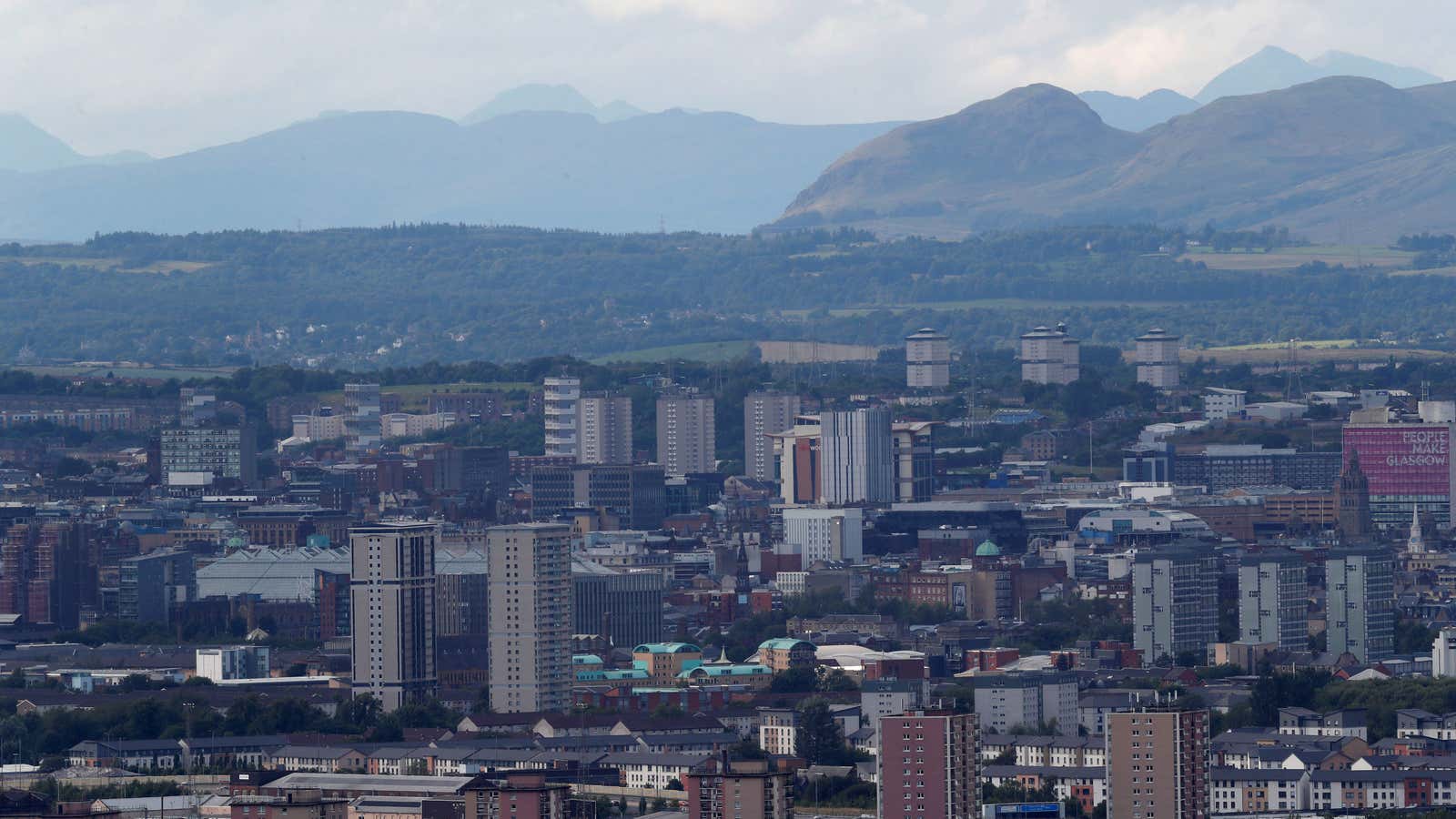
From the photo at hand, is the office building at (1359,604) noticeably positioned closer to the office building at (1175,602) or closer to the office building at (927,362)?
the office building at (1175,602)

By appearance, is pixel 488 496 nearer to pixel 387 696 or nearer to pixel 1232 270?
pixel 387 696

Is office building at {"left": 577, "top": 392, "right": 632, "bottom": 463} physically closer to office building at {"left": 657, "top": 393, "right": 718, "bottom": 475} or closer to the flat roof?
office building at {"left": 657, "top": 393, "right": 718, "bottom": 475}

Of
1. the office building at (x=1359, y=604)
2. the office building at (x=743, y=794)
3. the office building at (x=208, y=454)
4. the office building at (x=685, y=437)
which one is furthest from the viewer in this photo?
the office building at (x=685, y=437)

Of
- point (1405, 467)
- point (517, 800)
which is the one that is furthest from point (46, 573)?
point (517, 800)

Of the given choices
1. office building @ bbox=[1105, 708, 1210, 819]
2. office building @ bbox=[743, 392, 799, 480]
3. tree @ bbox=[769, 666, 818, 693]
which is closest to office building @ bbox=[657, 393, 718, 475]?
office building @ bbox=[743, 392, 799, 480]

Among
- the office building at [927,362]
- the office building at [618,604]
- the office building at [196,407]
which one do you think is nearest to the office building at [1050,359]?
the office building at [927,362]
